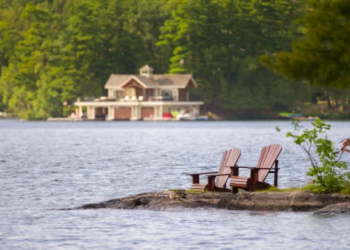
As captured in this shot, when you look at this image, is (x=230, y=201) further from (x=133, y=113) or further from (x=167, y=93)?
(x=133, y=113)

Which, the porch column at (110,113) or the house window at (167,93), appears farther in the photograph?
the porch column at (110,113)

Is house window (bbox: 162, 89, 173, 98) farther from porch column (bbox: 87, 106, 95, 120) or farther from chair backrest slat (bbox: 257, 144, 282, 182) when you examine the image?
chair backrest slat (bbox: 257, 144, 282, 182)

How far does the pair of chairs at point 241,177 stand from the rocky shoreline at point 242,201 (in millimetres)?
337

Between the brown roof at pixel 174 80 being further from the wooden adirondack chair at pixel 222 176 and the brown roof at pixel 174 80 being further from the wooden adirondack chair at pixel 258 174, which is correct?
the wooden adirondack chair at pixel 258 174

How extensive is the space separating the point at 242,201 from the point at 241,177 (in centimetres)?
91

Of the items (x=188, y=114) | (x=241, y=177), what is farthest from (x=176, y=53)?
(x=241, y=177)

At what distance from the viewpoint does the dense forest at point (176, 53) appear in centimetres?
13900

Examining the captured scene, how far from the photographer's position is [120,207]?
27.5m

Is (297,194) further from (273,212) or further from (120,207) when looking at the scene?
(120,207)

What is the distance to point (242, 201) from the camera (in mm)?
25875

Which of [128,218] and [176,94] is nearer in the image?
[128,218]

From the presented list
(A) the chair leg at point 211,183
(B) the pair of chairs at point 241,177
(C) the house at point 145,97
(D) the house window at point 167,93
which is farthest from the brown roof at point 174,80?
(A) the chair leg at point 211,183

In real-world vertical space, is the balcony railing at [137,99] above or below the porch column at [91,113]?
above

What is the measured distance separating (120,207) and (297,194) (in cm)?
487
